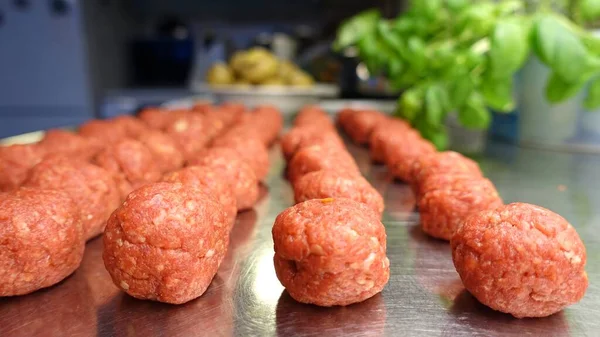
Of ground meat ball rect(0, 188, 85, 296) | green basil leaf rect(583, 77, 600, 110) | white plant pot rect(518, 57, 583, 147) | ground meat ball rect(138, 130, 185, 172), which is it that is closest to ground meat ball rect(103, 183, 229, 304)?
ground meat ball rect(0, 188, 85, 296)

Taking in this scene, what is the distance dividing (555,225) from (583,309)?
17cm

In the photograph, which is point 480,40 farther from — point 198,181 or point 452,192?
point 198,181

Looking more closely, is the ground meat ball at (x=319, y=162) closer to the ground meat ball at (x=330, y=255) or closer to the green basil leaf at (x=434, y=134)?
the ground meat ball at (x=330, y=255)

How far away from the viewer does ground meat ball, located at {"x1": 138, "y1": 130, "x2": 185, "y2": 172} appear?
5.76 feet

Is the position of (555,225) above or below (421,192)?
above

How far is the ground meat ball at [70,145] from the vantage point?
1755 mm

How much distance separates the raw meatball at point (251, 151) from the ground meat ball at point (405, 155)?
0.46 meters

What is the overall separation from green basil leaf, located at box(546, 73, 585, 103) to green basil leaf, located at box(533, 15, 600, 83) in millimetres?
68

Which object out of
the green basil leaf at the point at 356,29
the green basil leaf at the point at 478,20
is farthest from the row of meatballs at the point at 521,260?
the green basil leaf at the point at 356,29

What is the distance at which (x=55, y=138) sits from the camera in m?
1.85

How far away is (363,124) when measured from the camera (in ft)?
8.09

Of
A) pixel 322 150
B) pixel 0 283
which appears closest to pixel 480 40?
pixel 322 150

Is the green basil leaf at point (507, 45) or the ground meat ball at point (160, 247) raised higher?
the green basil leaf at point (507, 45)

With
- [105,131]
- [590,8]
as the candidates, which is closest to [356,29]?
[590,8]
